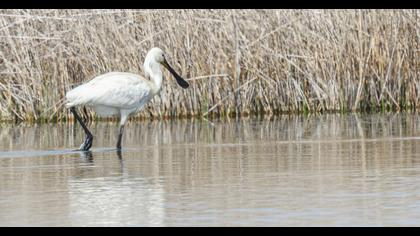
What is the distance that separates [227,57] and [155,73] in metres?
4.38

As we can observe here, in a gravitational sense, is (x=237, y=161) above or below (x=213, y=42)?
below

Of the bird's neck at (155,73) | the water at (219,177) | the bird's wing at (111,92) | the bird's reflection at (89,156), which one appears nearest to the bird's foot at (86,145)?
the water at (219,177)

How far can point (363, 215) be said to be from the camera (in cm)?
791

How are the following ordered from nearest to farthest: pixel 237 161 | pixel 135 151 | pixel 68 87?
1. pixel 237 161
2. pixel 135 151
3. pixel 68 87

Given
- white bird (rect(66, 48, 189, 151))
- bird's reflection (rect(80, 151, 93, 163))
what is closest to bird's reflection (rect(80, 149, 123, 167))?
bird's reflection (rect(80, 151, 93, 163))

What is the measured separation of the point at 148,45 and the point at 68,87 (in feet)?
4.63

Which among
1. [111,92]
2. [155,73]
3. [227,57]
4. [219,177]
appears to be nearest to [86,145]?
[111,92]

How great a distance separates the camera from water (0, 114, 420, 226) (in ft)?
26.5

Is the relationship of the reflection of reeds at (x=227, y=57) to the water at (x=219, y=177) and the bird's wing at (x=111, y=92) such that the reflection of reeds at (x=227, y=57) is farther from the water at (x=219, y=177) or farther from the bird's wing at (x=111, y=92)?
the bird's wing at (x=111, y=92)

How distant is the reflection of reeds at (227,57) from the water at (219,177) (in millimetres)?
2391

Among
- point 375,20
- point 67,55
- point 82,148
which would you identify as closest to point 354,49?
point 375,20

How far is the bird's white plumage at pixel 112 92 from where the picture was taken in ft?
48.9
